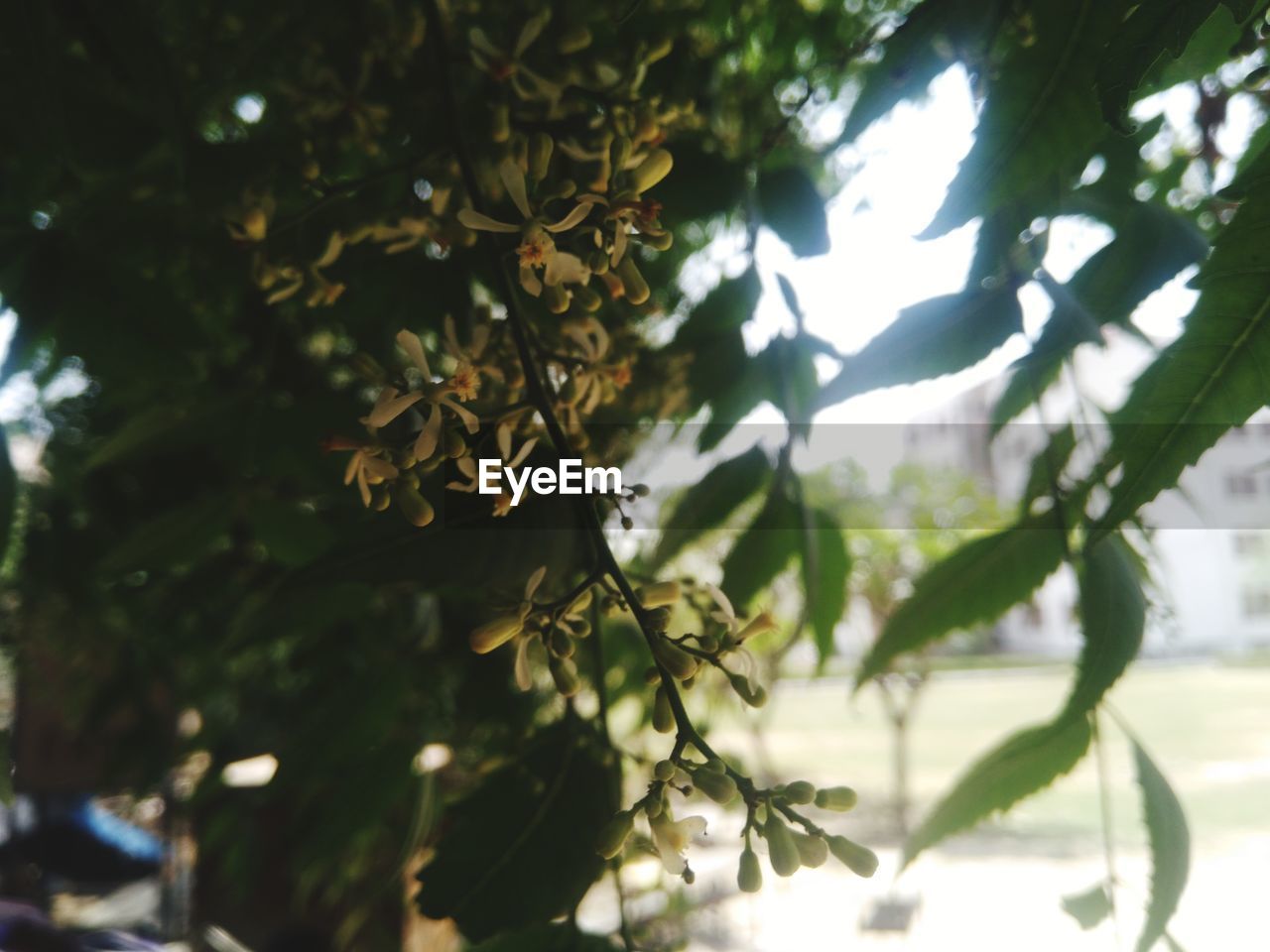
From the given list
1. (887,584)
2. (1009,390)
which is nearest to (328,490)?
(1009,390)

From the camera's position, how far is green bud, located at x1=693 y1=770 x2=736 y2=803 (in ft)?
0.76

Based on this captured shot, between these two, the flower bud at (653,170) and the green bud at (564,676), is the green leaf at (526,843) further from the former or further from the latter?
the flower bud at (653,170)

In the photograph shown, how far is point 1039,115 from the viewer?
27cm

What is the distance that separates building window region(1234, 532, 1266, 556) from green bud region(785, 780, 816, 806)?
30cm

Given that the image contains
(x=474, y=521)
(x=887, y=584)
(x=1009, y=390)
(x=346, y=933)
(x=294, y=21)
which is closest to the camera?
(x=474, y=521)

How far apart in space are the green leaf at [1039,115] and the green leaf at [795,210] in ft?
0.59

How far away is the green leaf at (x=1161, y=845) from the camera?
309 millimetres

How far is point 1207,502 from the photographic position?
42cm

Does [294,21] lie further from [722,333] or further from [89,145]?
[722,333]

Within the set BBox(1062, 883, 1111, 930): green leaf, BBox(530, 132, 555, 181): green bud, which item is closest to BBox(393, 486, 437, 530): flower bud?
BBox(530, 132, 555, 181): green bud

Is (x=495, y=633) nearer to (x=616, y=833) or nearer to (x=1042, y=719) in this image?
(x=616, y=833)

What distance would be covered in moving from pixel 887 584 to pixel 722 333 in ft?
5.15

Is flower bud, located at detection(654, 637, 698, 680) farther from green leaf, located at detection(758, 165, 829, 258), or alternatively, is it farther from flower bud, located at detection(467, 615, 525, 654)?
green leaf, located at detection(758, 165, 829, 258)

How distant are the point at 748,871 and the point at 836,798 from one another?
0.03 meters
